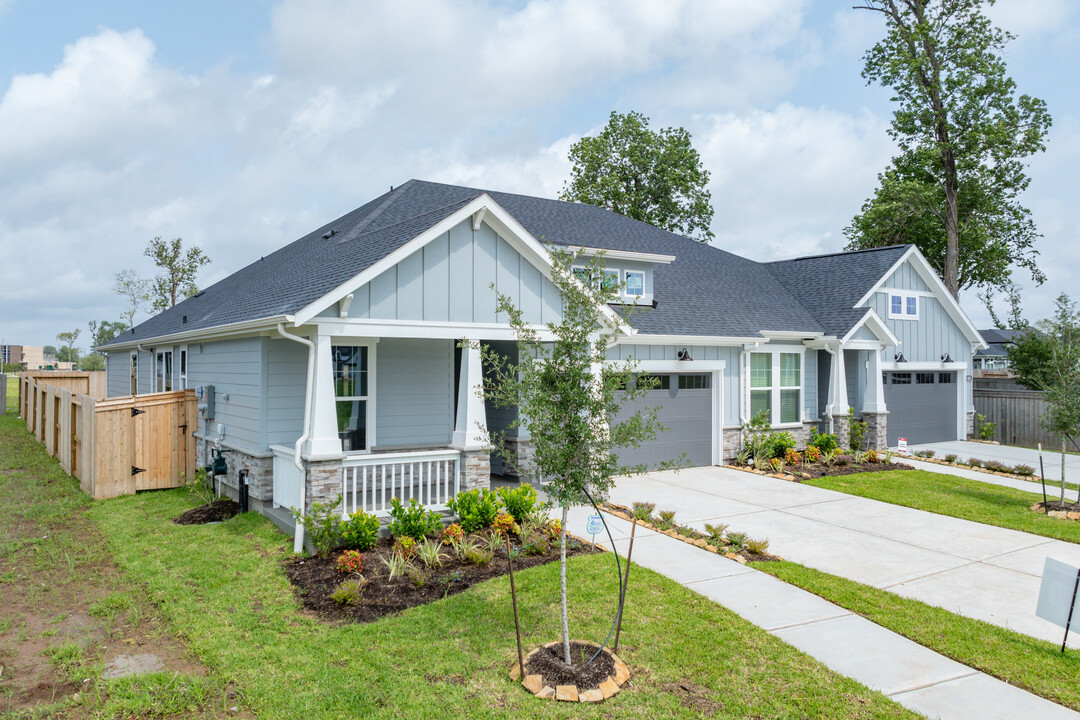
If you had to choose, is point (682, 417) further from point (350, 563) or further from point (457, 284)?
point (350, 563)

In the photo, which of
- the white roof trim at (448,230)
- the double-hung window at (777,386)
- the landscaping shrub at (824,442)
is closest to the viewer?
the white roof trim at (448,230)

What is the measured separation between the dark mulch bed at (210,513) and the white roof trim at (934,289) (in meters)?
16.2

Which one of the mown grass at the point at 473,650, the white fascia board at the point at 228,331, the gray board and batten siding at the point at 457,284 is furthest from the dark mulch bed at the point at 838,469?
the white fascia board at the point at 228,331

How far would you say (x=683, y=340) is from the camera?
14328mm

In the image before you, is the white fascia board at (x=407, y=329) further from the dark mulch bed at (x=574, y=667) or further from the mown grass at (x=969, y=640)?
the mown grass at (x=969, y=640)

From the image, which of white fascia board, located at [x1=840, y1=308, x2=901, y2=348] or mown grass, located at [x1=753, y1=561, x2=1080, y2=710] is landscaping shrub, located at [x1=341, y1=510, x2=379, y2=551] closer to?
mown grass, located at [x1=753, y1=561, x2=1080, y2=710]

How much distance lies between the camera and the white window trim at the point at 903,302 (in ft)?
63.2

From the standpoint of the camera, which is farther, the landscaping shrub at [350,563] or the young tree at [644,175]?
the young tree at [644,175]

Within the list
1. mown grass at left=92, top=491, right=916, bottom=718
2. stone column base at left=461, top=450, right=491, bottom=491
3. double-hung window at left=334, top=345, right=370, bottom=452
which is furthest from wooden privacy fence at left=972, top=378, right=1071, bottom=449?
double-hung window at left=334, top=345, right=370, bottom=452

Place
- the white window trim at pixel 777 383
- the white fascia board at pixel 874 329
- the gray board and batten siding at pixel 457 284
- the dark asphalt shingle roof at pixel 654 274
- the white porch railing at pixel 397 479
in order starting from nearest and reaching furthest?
1. the white porch railing at pixel 397 479
2. the gray board and batten siding at pixel 457 284
3. the dark asphalt shingle roof at pixel 654 274
4. the white window trim at pixel 777 383
5. the white fascia board at pixel 874 329

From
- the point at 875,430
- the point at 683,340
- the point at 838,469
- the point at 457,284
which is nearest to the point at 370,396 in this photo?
the point at 457,284

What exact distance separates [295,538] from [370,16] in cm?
944

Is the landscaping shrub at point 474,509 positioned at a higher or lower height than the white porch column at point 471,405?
lower

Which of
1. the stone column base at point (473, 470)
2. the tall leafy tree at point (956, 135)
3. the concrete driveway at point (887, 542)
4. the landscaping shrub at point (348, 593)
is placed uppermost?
the tall leafy tree at point (956, 135)
